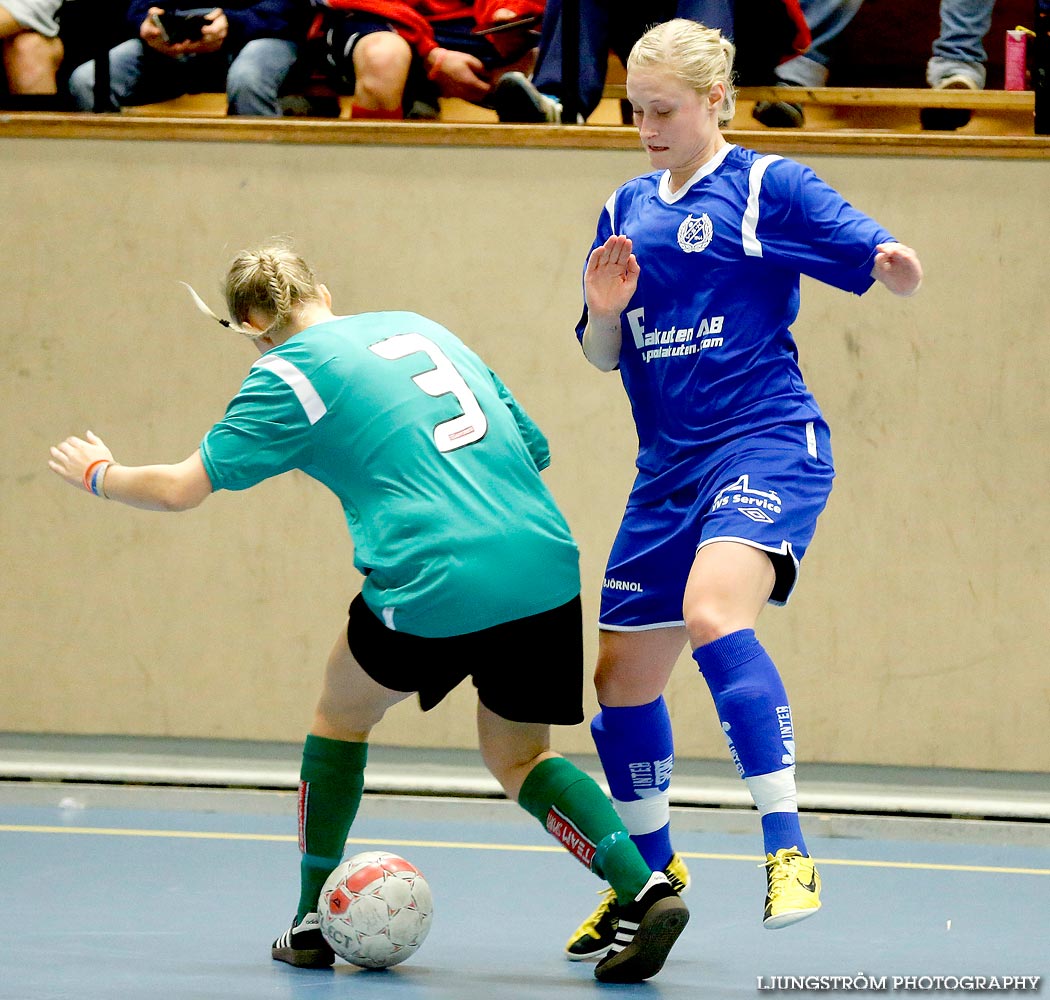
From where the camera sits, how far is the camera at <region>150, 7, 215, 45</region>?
538cm

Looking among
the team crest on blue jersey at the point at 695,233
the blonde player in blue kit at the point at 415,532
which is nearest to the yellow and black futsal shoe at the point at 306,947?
the blonde player in blue kit at the point at 415,532

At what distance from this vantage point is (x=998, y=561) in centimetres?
484

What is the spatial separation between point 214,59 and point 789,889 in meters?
4.14

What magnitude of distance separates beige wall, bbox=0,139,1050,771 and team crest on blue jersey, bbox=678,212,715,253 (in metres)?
1.87

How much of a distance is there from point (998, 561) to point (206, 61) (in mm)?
3487

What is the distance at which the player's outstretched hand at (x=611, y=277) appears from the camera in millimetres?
3102

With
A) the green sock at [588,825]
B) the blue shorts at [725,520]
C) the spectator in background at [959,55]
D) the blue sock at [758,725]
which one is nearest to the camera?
the blue sock at [758,725]

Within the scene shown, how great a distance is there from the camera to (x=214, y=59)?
5527mm

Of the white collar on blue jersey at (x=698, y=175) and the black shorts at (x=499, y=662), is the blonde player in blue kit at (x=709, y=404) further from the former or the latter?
the black shorts at (x=499, y=662)

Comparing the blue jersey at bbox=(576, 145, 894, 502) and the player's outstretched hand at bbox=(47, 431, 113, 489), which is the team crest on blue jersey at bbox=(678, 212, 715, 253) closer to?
the blue jersey at bbox=(576, 145, 894, 502)

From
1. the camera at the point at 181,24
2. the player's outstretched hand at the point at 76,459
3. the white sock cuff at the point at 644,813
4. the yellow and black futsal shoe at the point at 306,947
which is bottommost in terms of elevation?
the yellow and black futsal shoe at the point at 306,947

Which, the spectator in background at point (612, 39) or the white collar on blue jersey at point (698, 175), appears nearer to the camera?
the white collar on blue jersey at point (698, 175)

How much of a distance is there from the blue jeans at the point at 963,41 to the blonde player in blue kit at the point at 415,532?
3027mm

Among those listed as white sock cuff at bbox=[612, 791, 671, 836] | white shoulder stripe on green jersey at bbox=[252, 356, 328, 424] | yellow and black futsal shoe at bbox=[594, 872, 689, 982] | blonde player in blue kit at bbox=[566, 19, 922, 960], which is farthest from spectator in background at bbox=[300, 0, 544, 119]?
yellow and black futsal shoe at bbox=[594, 872, 689, 982]
